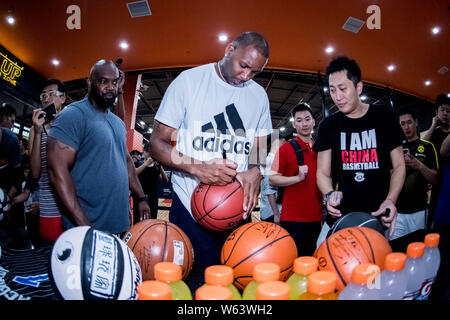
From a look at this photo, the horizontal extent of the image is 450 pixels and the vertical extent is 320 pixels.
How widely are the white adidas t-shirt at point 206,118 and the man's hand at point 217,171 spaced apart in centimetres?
23

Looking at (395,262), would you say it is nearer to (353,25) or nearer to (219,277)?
(219,277)

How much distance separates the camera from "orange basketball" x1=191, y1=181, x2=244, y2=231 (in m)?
1.32

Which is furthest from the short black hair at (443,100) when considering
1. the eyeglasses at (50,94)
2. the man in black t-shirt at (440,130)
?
the eyeglasses at (50,94)

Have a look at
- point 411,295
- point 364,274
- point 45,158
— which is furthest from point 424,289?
point 45,158

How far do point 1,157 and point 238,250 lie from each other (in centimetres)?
309

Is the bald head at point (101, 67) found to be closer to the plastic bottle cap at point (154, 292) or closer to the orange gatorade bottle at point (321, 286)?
the plastic bottle cap at point (154, 292)

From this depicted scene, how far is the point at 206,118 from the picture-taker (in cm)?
157

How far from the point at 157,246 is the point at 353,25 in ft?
20.1

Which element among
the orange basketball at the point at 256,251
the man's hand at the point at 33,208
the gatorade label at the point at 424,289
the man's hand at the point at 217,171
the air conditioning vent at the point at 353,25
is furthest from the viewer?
the air conditioning vent at the point at 353,25

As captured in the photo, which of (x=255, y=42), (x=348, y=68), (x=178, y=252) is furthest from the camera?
(x=348, y=68)

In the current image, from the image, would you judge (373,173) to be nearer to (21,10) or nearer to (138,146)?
(21,10)

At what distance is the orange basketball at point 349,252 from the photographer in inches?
33.9

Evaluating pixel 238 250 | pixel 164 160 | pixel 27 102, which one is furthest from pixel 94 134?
pixel 27 102

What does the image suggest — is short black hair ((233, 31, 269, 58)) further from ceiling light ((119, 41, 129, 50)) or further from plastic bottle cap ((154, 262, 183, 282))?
ceiling light ((119, 41, 129, 50))
